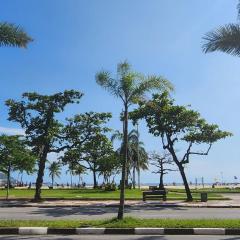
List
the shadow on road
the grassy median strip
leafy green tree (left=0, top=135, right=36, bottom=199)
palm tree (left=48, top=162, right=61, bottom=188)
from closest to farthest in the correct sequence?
1. the grassy median strip
2. the shadow on road
3. leafy green tree (left=0, top=135, right=36, bottom=199)
4. palm tree (left=48, top=162, right=61, bottom=188)

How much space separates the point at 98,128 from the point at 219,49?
840 inches

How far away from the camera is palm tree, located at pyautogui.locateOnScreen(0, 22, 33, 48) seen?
60.9ft

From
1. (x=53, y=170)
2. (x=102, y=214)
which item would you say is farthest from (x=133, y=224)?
(x=53, y=170)

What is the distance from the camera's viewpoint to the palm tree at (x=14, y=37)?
1856 cm

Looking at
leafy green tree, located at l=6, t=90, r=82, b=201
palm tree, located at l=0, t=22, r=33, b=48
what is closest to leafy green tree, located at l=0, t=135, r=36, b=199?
leafy green tree, located at l=6, t=90, r=82, b=201

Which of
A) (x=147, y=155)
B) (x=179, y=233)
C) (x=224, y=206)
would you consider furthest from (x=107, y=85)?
(x=147, y=155)

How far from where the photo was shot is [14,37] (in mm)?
18562

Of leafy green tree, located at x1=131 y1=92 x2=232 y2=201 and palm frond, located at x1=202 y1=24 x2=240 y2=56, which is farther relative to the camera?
leafy green tree, located at x1=131 y1=92 x2=232 y2=201

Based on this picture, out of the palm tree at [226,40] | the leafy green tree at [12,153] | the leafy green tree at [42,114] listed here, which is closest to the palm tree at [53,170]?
the leafy green tree at [12,153]

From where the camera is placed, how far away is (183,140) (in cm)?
Answer: 3709

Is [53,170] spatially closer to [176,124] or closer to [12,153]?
[12,153]

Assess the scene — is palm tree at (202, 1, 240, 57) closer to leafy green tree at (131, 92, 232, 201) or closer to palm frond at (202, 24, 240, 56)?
palm frond at (202, 24, 240, 56)

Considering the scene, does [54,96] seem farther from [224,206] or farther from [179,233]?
[179,233]

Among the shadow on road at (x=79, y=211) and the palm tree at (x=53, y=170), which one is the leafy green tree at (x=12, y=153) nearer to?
the shadow on road at (x=79, y=211)
